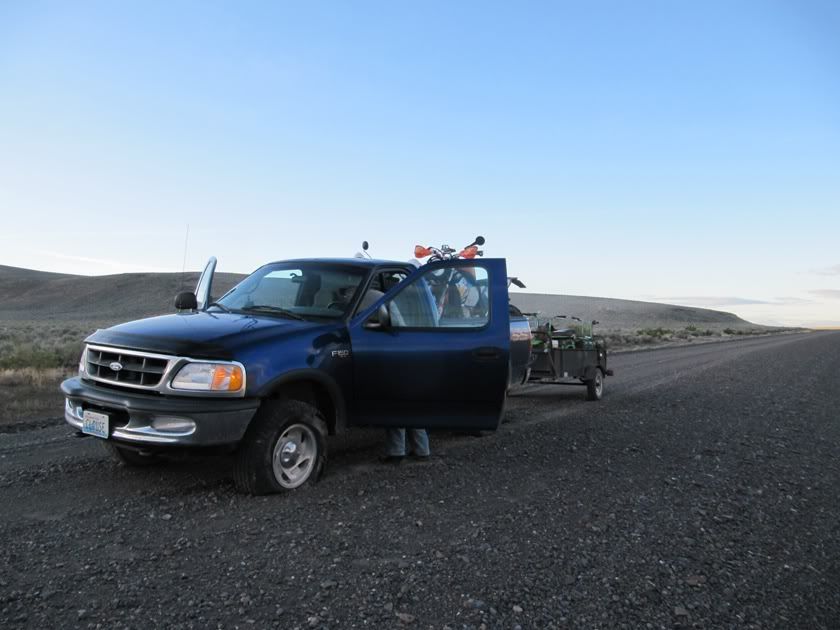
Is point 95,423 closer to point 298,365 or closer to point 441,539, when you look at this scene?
Result: point 298,365

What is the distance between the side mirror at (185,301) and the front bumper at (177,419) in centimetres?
144

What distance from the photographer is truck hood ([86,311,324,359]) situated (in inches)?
200

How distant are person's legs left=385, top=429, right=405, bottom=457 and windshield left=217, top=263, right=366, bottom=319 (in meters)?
1.33

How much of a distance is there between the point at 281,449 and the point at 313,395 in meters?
0.60

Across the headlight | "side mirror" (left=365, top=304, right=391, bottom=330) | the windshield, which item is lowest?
the headlight

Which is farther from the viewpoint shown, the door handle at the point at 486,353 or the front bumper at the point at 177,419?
the door handle at the point at 486,353

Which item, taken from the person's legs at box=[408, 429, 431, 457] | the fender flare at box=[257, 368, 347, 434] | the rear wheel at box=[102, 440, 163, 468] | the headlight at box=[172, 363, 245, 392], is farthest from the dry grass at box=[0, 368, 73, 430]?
the person's legs at box=[408, 429, 431, 457]

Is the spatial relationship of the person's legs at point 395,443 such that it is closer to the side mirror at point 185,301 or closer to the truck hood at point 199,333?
the truck hood at point 199,333

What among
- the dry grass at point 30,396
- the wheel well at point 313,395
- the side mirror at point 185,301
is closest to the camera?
the wheel well at point 313,395

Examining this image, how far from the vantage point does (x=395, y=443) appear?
6.68 metres

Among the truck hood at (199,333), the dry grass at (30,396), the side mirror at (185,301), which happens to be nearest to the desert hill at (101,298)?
the dry grass at (30,396)

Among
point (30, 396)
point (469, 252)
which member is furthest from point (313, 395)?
point (30, 396)

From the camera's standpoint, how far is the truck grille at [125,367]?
5109 mm

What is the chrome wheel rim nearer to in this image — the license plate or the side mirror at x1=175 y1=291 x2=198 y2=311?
the license plate
